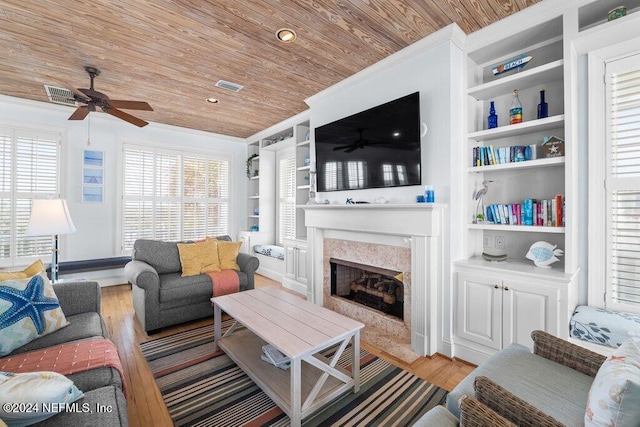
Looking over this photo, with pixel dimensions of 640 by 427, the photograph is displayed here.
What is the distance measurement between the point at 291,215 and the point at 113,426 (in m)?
4.07

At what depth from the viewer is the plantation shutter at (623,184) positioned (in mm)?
1938

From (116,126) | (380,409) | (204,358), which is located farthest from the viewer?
(116,126)

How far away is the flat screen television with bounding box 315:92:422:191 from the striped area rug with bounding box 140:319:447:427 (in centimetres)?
164

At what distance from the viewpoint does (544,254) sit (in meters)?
2.21

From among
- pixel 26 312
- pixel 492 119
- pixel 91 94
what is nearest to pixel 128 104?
pixel 91 94

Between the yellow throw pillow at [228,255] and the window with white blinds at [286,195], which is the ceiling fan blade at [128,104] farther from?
the window with white blinds at [286,195]

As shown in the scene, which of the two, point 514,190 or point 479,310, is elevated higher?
point 514,190

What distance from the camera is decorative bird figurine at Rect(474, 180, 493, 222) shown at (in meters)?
2.59

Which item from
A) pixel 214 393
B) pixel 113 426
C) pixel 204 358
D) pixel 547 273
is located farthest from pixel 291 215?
pixel 113 426

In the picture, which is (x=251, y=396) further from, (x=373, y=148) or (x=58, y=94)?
(x=58, y=94)

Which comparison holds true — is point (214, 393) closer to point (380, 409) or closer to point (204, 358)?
point (204, 358)

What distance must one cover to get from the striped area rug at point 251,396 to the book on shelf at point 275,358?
18 cm

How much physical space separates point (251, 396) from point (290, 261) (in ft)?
8.45

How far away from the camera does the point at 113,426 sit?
107 cm
